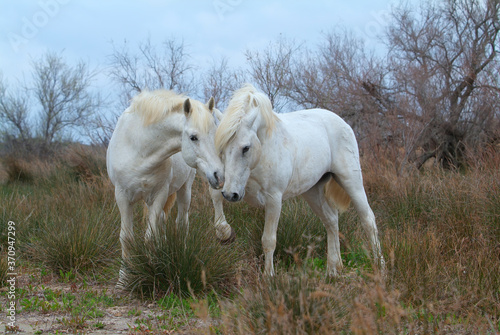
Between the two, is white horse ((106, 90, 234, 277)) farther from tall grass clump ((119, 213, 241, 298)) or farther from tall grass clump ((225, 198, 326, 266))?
tall grass clump ((225, 198, 326, 266))

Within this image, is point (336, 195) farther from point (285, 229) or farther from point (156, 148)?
point (156, 148)

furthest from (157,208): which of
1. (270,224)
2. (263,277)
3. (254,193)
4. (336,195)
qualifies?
(336,195)

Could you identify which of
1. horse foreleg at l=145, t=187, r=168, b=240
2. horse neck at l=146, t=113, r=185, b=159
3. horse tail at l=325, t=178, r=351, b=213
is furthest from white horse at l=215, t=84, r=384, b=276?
horse foreleg at l=145, t=187, r=168, b=240

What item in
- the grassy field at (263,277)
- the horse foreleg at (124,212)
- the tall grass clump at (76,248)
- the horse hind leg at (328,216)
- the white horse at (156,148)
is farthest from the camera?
the horse hind leg at (328,216)

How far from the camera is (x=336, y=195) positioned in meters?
5.79

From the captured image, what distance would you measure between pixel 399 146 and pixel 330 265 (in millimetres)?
7238

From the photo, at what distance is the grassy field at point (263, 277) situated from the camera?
2.97 m

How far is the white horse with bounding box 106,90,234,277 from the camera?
14.8ft

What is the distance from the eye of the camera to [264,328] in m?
2.91

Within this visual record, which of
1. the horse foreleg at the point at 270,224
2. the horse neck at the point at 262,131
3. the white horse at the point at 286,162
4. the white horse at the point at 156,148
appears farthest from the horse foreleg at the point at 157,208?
the horse neck at the point at 262,131

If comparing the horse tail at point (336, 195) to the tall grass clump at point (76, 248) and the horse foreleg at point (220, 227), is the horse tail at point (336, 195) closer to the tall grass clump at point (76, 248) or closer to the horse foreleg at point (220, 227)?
the horse foreleg at point (220, 227)

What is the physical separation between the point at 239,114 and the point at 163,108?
2.74ft

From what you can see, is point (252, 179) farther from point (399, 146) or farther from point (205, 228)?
point (399, 146)

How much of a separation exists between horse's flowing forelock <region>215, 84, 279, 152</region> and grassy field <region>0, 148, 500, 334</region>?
0.93 metres
